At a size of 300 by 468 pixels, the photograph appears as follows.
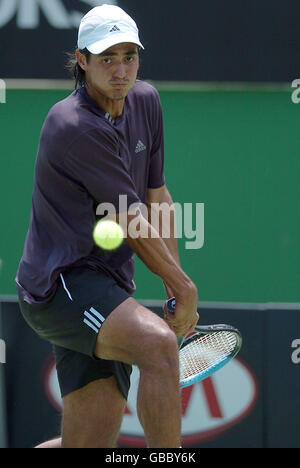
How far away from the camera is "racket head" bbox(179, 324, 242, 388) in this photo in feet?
10.2

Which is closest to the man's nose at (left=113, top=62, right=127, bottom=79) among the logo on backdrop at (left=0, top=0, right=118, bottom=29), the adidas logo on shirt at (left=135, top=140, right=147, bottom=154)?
the adidas logo on shirt at (left=135, top=140, right=147, bottom=154)

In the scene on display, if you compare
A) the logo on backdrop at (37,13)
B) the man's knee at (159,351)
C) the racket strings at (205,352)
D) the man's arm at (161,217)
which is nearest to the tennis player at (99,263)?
the man's knee at (159,351)

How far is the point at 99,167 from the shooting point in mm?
2688

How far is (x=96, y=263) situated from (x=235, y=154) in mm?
1355

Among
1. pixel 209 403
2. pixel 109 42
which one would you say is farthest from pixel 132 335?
pixel 209 403

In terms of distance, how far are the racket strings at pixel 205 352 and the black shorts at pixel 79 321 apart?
0.95 feet

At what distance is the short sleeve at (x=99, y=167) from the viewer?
266 cm

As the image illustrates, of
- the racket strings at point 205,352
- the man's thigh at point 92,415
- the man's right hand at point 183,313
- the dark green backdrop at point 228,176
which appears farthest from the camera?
the dark green backdrop at point 228,176

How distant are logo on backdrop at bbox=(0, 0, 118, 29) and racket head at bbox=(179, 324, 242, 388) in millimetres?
1587

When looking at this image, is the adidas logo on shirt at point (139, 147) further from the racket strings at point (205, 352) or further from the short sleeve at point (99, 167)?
the racket strings at point (205, 352)

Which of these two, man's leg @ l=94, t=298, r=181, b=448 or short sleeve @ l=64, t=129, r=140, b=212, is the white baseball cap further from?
man's leg @ l=94, t=298, r=181, b=448

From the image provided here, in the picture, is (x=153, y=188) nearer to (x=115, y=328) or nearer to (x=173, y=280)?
(x=173, y=280)
